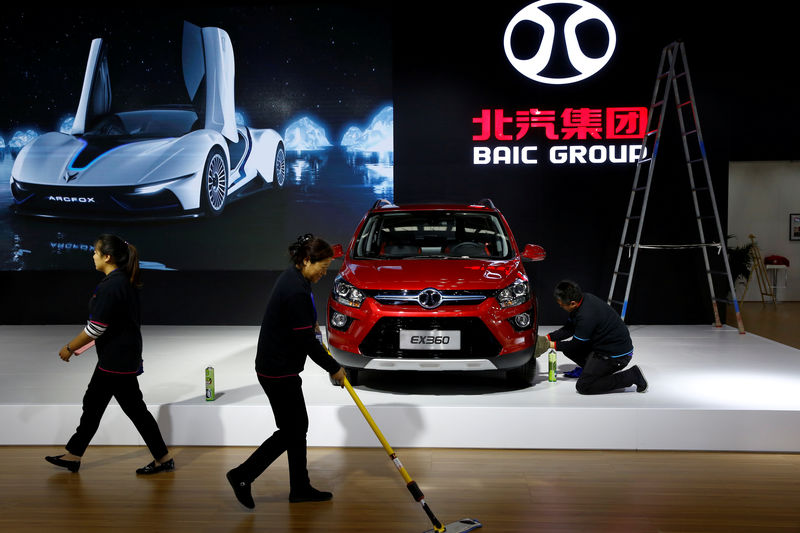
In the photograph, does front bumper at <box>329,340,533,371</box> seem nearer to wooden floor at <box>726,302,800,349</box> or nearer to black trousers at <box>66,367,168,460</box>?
black trousers at <box>66,367,168,460</box>

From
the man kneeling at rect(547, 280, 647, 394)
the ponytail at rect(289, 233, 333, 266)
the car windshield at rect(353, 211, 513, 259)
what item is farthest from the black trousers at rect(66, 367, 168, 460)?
the man kneeling at rect(547, 280, 647, 394)

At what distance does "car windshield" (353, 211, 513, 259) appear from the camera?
5.39 m

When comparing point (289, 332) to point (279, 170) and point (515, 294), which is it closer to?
point (515, 294)

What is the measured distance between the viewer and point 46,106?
826 centimetres

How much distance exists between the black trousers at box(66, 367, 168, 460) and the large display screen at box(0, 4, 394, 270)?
4537mm

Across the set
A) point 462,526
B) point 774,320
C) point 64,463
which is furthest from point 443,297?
point 774,320

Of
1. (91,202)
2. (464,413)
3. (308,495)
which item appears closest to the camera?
(308,495)

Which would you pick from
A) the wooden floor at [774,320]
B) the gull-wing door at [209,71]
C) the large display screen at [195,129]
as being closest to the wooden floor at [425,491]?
the wooden floor at [774,320]

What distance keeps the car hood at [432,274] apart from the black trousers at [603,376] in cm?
81

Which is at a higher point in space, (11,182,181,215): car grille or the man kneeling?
(11,182,181,215): car grille

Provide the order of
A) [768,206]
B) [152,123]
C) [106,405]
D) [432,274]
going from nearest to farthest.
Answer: [106,405]
[432,274]
[152,123]
[768,206]

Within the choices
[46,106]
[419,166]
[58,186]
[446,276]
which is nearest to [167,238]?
[58,186]

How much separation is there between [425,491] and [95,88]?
22.3ft

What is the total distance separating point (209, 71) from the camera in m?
8.17
